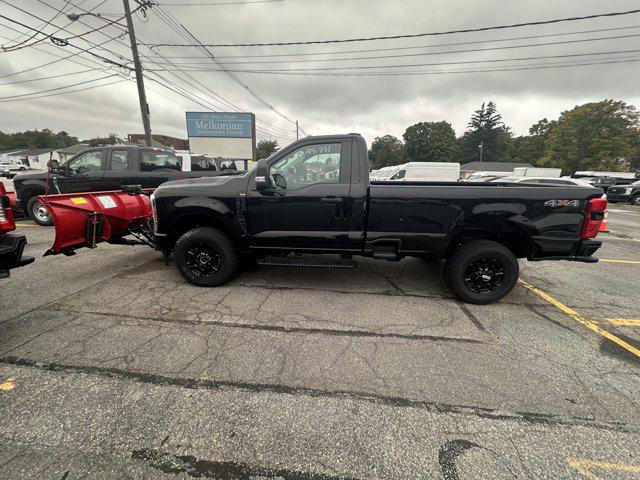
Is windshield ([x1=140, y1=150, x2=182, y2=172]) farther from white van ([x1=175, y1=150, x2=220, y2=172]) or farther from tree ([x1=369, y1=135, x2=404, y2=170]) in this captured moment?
tree ([x1=369, y1=135, x2=404, y2=170])

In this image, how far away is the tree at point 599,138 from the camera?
4166cm

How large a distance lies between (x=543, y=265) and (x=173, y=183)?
690 cm

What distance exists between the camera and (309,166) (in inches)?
145

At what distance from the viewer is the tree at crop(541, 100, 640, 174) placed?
1640 inches

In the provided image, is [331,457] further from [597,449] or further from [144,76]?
[144,76]

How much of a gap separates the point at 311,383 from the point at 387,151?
10896cm

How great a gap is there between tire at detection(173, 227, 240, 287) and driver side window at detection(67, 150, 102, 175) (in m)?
5.09

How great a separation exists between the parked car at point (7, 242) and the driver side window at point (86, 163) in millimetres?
5142

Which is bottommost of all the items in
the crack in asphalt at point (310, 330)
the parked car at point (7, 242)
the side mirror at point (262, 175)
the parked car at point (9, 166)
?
the crack in asphalt at point (310, 330)

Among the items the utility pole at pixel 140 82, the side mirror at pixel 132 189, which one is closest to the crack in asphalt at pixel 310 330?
the side mirror at pixel 132 189

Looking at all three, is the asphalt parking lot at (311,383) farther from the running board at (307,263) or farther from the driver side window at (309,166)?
the driver side window at (309,166)

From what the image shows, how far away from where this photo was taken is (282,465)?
1.66 metres

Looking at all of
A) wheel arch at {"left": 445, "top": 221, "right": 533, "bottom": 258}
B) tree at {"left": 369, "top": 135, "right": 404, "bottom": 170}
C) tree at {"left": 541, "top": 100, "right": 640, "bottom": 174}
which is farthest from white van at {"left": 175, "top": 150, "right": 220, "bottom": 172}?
tree at {"left": 369, "top": 135, "right": 404, "bottom": 170}

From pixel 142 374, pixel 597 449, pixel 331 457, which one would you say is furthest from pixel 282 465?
pixel 597 449
